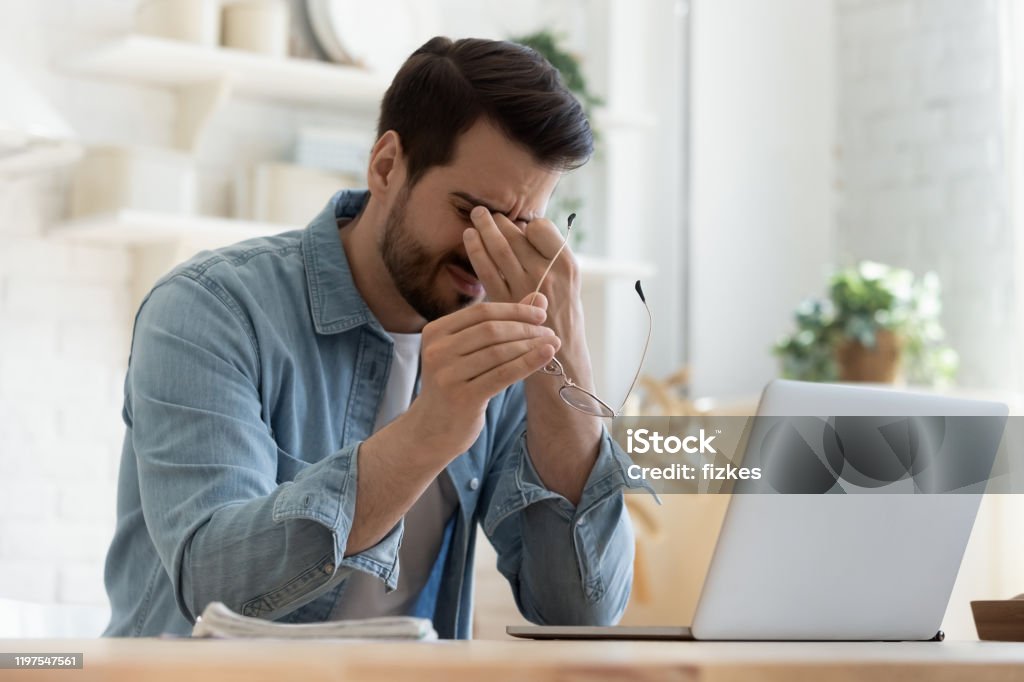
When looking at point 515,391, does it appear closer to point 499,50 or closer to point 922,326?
point 499,50

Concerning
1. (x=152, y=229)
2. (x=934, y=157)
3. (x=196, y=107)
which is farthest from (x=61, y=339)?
(x=934, y=157)

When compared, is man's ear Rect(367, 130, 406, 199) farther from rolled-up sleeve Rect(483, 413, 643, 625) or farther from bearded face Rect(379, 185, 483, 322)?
rolled-up sleeve Rect(483, 413, 643, 625)

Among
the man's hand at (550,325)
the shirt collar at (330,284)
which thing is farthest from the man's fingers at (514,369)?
the shirt collar at (330,284)

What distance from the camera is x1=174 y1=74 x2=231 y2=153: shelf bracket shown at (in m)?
2.45

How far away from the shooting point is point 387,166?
1.51 meters

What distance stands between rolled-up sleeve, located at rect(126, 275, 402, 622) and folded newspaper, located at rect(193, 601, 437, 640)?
1.11 ft

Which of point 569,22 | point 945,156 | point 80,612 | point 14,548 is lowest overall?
point 14,548

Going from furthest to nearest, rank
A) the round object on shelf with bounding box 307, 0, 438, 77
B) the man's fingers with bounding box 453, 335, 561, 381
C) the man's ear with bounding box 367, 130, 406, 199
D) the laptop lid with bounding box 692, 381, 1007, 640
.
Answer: the round object on shelf with bounding box 307, 0, 438, 77 → the man's ear with bounding box 367, 130, 406, 199 → the man's fingers with bounding box 453, 335, 561, 381 → the laptop lid with bounding box 692, 381, 1007, 640

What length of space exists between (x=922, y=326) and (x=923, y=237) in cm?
40

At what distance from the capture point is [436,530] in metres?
1.49

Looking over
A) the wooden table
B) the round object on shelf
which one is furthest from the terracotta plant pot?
the wooden table

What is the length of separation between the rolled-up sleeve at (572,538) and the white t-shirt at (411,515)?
0.07m

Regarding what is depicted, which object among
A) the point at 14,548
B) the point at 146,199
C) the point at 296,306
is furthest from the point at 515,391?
the point at 14,548

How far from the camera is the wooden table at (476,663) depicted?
54 centimetres
